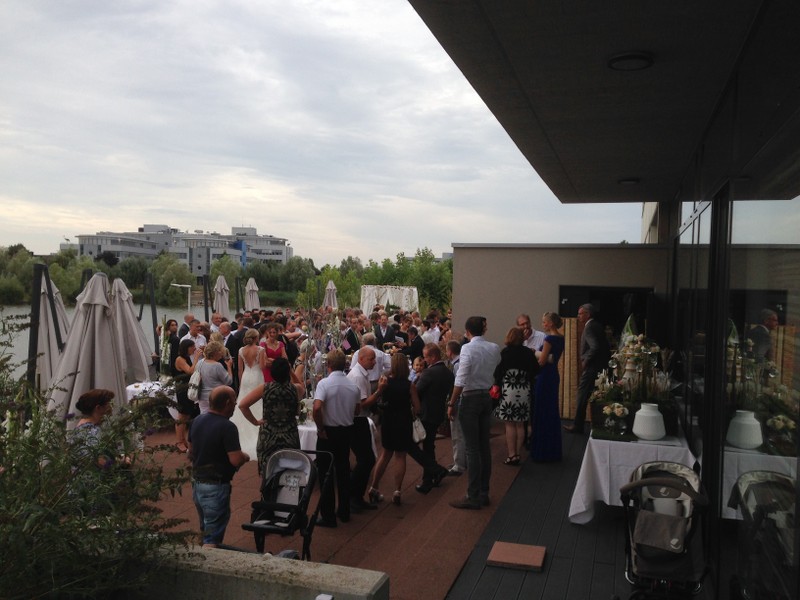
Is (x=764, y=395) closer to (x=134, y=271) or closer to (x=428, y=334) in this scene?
(x=428, y=334)

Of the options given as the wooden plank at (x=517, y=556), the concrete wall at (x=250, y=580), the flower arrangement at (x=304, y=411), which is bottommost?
the wooden plank at (x=517, y=556)

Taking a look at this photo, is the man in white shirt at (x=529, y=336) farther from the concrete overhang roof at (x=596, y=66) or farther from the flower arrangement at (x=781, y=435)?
the flower arrangement at (x=781, y=435)

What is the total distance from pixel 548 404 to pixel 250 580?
6572 mm

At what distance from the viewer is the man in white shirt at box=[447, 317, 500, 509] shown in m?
7.08

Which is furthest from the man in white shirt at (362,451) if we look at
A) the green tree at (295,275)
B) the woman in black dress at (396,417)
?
the green tree at (295,275)

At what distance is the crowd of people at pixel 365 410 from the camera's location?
5.20m

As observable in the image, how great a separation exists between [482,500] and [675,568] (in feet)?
9.88

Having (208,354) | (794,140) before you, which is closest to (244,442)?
(208,354)

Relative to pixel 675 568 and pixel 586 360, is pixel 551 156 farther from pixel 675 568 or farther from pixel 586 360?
pixel 675 568

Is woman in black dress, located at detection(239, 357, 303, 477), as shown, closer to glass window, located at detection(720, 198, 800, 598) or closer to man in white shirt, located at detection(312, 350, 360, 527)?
man in white shirt, located at detection(312, 350, 360, 527)

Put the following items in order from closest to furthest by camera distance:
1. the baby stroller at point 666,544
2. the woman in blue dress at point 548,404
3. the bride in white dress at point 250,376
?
the baby stroller at point 666,544 < the woman in blue dress at point 548,404 < the bride in white dress at point 250,376

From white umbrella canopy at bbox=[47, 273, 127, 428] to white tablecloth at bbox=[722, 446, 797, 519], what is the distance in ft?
19.6

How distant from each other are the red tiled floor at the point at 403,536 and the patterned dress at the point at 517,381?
83 cm

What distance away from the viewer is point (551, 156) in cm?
865
